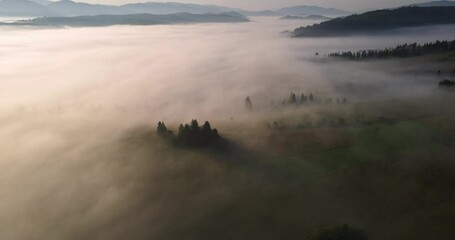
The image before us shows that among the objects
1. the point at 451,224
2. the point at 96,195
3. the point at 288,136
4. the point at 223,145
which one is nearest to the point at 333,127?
the point at 288,136

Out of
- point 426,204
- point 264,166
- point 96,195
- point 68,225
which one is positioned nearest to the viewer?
point 426,204

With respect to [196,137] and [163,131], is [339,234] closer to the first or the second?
[196,137]

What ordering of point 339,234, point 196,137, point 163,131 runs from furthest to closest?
1. point 163,131
2. point 196,137
3. point 339,234

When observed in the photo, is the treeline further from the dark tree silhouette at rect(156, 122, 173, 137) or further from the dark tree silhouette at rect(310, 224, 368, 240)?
the dark tree silhouette at rect(310, 224, 368, 240)

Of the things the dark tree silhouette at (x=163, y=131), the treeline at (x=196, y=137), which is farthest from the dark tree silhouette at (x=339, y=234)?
the dark tree silhouette at (x=163, y=131)

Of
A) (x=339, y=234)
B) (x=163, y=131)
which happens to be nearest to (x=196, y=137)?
(x=163, y=131)

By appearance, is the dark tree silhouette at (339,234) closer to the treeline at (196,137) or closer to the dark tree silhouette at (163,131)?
the treeline at (196,137)

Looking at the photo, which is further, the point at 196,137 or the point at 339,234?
the point at 196,137

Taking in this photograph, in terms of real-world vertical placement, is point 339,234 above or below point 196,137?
above

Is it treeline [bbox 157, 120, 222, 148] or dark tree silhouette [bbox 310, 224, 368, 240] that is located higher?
dark tree silhouette [bbox 310, 224, 368, 240]

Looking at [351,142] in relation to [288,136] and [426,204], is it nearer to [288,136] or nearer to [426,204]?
[288,136]

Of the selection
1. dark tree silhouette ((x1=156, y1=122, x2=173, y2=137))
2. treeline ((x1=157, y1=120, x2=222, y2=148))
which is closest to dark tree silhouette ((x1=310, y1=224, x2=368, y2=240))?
treeline ((x1=157, y1=120, x2=222, y2=148))
